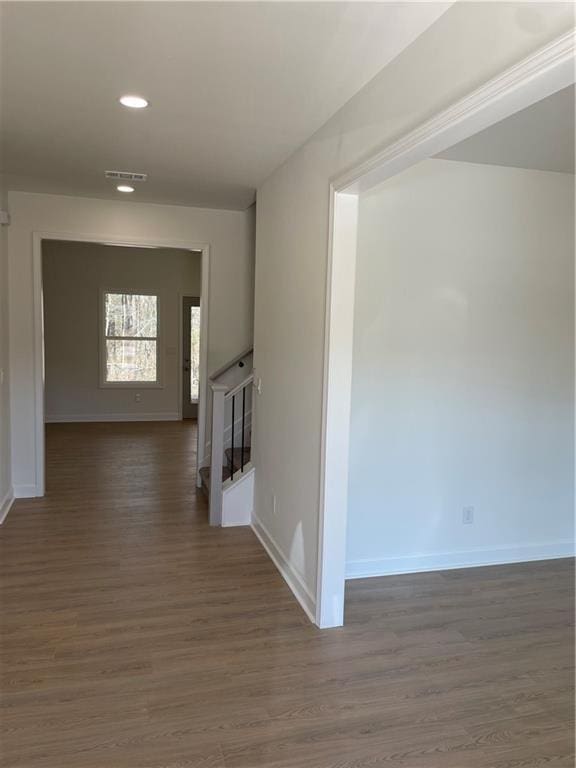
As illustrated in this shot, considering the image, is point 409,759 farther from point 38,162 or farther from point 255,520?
point 38,162

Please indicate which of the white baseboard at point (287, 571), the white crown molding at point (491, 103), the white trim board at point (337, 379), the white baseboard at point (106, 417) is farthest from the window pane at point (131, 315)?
the white crown molding at point (491, 103)

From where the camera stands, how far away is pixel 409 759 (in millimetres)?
1961

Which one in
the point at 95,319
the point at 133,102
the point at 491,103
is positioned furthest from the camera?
the point at 95,319

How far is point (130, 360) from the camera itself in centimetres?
866

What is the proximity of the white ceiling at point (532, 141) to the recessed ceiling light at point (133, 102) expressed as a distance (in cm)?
166

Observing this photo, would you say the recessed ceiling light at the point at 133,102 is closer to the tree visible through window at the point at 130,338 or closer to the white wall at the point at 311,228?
the white wall at the point at 311,228

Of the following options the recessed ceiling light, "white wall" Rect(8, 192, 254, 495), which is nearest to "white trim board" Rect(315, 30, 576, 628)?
the recessed ceiling light

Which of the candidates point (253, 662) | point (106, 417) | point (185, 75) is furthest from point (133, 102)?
point (106, 417)

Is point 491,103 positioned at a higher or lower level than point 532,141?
lower

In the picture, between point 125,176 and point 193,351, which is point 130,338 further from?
point 125,176

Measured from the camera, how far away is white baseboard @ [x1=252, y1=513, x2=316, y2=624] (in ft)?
9.71

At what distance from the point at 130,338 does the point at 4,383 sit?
425 cm

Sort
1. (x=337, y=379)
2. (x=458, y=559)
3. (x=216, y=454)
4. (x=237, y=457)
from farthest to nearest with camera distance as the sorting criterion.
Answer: (x=237, y=457), (x=216, y=454), (x=458, y=559), (x=337, y=379)

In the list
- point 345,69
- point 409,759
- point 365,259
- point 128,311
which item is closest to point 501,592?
point 409,759
